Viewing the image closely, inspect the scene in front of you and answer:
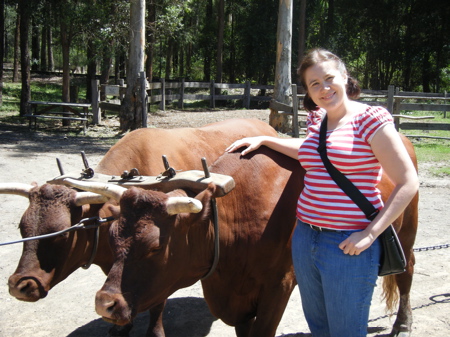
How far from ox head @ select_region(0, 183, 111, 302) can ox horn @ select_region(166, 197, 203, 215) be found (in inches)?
40.9

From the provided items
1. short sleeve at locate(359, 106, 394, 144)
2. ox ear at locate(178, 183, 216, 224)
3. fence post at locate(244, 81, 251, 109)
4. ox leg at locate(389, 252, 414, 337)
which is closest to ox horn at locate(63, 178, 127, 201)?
ox ear at locate(178, 183, 216, 224)

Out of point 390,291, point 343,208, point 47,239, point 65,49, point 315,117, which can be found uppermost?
point 65,49

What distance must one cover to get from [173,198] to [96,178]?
123 centimetres

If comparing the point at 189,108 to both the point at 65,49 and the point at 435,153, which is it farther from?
the point at 435,153

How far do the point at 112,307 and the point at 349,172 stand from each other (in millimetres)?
1416

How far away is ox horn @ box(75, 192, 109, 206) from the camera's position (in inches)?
144

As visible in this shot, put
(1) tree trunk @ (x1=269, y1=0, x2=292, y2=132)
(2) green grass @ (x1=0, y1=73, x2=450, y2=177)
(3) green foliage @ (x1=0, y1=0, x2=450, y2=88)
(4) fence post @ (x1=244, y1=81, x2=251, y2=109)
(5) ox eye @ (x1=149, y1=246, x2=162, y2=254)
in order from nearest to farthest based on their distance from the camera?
(5) ox eye @ (x1=149, y1=246, x2=162, y2=254)
(2) green grass @ (x1=0, y1=73, x2=450, y2=177)
(1) tree trunk @ (x1=269, y1=0, x2=292, y2=132)
(4) fence post @ (x1=244, y1=81, x2=251, y2=109)
(3) green foliage @ (x1=0, y1=0, x2=450, y2=88)

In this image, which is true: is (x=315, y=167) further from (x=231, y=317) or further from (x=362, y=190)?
(x=231, y=317)

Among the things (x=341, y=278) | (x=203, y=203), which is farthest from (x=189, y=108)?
(x=341, y=278)

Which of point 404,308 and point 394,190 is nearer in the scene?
point 394,190

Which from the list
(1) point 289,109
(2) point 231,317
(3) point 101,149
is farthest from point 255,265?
(1) point 289,109

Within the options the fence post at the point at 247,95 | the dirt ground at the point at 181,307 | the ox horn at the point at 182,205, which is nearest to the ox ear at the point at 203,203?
the ox horn at the point at 182,205

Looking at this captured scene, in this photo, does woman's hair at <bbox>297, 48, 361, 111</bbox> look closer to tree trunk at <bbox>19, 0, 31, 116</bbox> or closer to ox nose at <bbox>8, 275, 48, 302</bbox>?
ox nose at <bbox>8, 275, 48, 302</bbox>

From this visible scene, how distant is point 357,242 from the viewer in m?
2.52
